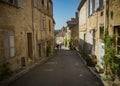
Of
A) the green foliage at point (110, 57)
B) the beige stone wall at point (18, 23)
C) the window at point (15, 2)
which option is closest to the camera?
the green foliage at point (110, 57)

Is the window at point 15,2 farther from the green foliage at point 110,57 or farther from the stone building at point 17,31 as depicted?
the green foliage at point 110,57

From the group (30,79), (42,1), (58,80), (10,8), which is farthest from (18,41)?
(42,1)

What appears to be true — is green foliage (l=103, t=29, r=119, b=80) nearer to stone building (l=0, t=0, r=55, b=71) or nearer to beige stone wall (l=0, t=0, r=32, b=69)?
stone building (l=0, t=0, r=55, b=71)

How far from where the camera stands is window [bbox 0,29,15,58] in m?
12.0

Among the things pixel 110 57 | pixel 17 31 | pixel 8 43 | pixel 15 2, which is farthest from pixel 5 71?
pixel 110 57

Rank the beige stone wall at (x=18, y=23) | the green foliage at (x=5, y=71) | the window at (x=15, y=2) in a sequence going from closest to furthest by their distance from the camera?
the green foliage at (x=5, y=71), the beige stone wall at (x=18, y=23), the window at (x=15, y=2)

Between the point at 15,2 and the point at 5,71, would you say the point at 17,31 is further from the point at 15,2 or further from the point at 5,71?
the point at 5,71

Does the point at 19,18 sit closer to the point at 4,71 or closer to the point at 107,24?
the point at 4,71

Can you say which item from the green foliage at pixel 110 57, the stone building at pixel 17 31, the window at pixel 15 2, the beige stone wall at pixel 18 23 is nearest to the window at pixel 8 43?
the stone building at pixel 17 31

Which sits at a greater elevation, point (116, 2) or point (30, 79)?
point (116, 2)

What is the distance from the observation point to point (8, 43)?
493 inches

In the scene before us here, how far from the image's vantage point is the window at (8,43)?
11977 mm

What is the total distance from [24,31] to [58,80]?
600cm

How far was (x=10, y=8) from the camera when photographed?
1302 cm
